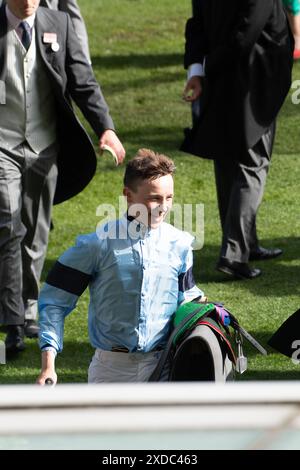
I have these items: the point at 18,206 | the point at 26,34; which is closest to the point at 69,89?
the point at 26,34

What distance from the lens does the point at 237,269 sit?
22.9 feet

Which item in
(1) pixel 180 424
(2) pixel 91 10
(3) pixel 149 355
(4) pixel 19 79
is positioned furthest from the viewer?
(2) pixel 91 10

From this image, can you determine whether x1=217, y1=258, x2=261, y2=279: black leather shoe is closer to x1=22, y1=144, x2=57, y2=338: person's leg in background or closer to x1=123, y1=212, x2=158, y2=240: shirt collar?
x1=22, y1=144, x2=57, y2=338: person's leg in background

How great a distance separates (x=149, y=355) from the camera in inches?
165

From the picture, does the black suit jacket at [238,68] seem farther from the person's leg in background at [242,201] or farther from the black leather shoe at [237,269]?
the black leather shoe at [237,269]

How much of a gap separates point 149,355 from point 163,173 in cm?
63

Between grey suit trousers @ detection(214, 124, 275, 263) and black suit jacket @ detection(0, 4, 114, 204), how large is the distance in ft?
3.62

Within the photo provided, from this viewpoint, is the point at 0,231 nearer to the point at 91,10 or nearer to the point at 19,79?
the point at 19,79

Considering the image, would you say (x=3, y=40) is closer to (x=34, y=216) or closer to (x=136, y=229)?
(x=34, y=216)

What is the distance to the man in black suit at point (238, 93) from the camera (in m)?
6.75

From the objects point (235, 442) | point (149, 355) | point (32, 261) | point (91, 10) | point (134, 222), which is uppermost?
point (235, 442)

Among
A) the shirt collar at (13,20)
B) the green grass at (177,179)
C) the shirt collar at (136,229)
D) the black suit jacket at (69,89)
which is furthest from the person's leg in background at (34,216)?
the shirt collar at (136,229)

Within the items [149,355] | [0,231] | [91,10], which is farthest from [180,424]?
[91,10]

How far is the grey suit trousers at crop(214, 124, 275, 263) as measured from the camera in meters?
6.93
